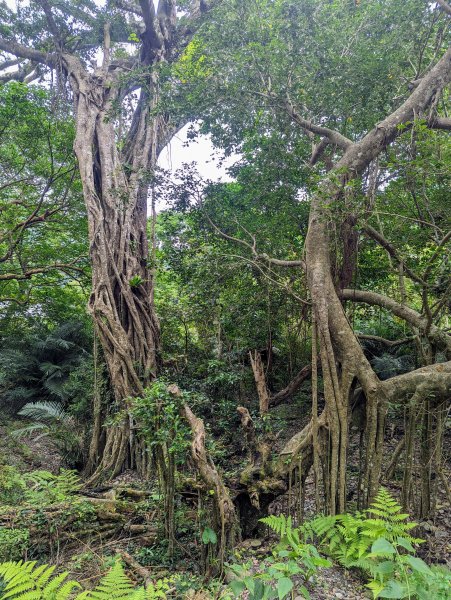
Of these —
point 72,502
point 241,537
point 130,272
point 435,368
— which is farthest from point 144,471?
point 435,368

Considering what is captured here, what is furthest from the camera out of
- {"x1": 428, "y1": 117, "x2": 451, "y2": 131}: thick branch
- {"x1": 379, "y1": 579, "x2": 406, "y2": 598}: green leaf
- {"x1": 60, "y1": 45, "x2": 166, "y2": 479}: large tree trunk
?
{"x1": 60, "y1": 45, "x2": 166, "y2": 479}: large tree trunk

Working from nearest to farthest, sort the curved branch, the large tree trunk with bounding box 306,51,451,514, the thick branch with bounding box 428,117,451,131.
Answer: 1. the large tree trunk with bounding box 306,51,451,514
2. the curved branch
3. the thick branch with bounding box 428,117,451,131

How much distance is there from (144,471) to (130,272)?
8.93ft

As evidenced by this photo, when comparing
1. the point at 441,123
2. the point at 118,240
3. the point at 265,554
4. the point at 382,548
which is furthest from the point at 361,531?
the point at 118,240

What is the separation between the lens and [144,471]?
4.22 meters

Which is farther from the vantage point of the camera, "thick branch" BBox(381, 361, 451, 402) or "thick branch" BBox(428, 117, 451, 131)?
"thick branch" BBox(428, 117, 451, 131)

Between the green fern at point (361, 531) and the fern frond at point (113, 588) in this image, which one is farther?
the green fern at point (361, 531)

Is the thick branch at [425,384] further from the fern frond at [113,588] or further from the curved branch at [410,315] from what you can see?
the fern frond at [113,588]

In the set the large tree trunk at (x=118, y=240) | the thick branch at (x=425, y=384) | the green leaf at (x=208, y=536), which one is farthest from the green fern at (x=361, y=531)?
the large tree trunk at (x=118, y=240)

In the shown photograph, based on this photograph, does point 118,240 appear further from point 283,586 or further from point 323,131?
point 283,586

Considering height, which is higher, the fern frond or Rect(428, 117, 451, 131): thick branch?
Rect(428, 117, 451, 131): thick branch

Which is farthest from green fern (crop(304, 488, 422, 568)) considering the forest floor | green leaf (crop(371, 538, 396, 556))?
green leaf (crop(371, 538, 396, 556))

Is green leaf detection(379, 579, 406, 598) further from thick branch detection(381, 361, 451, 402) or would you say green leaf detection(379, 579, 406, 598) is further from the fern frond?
thick branch detection(381, 361, 451, 402)

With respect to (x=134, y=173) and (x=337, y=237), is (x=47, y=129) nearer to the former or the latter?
(x=134, y=173)
